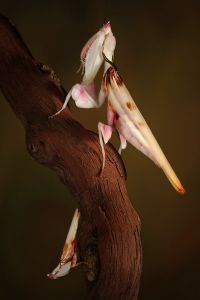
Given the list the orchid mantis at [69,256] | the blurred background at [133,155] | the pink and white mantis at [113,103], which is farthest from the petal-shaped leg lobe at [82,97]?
the blurred background at [133,155]

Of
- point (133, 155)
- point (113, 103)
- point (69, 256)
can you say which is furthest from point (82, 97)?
point (133, 155)

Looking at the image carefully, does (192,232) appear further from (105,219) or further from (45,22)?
(45,22)

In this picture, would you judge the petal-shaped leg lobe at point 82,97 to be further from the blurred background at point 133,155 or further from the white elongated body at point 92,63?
the blurred background at point 133,155

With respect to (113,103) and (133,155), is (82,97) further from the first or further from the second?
(133,155)

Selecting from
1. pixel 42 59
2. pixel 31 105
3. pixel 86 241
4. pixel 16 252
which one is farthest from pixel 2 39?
pixel 16 252

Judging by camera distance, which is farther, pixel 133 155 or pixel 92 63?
pixel 133 155

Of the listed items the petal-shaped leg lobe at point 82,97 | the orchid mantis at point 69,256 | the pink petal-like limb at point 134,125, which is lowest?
the orchid mantis at point 69,256
